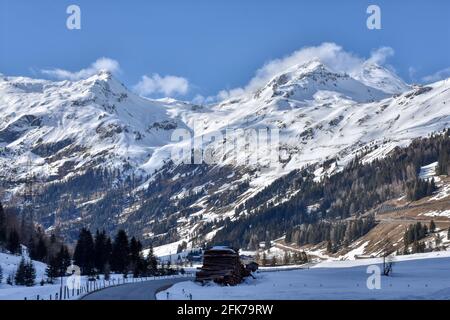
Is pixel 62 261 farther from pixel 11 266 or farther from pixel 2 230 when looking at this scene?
pixel 2 230

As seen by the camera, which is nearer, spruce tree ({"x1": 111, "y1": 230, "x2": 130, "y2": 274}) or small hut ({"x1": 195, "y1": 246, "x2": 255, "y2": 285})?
small hut ({"x1": 195, "y1": 246, "x2": 255, "y2": 285})

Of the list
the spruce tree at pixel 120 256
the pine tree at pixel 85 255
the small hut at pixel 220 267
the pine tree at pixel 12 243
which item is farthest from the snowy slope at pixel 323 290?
the pine tree at pixel 12 243

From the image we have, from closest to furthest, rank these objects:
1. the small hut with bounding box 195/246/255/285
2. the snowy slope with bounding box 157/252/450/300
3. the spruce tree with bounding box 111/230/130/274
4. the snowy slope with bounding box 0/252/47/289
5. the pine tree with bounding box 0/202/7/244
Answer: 1. the snowy slope with bounding box 157/252/450/300
2. the small hut with bounding box 195/246/255/285
3. the snowy slope with bounding box 0/252/47/289
4. the spruce tree with bounding box 111/230/130/274
5. the pine tree with bounding box 0/202/7/244

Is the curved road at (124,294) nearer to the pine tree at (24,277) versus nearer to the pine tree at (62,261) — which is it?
the pine tree at (24,277)

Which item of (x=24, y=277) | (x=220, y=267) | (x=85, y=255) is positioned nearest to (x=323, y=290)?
(x=220, y=267)

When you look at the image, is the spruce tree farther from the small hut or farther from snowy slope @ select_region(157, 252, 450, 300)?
the small hut

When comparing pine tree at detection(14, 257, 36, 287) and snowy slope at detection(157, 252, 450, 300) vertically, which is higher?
pine tree at detection(14, 257, 36, 287)

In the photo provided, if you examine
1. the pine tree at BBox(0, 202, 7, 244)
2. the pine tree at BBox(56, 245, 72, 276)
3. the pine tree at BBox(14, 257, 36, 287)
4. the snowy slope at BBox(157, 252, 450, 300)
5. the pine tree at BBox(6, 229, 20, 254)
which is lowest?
the snowy slope at BBox(157, 252, 450, 300)

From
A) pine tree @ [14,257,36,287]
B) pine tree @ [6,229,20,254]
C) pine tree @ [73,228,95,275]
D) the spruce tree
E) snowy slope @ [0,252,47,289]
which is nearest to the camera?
pine tree @ [14,257,36,287]

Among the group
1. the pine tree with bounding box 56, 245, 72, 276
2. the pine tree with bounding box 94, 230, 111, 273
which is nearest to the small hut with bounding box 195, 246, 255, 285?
the pine tree with bounding box 56, 245, 72, 276
